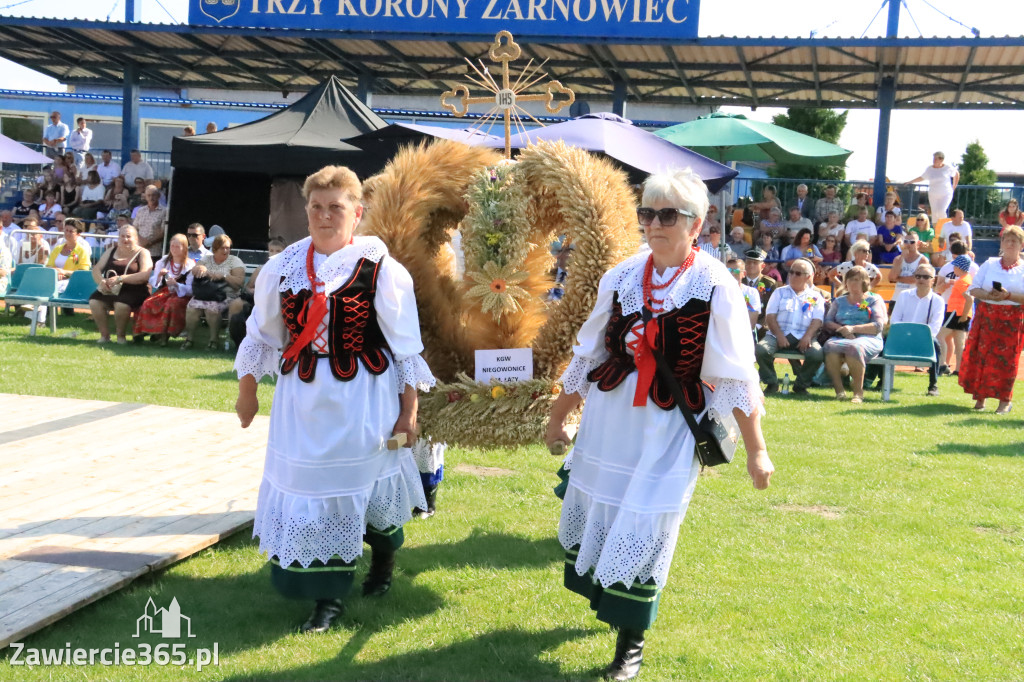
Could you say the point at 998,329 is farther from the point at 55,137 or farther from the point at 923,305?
the point at 55,137

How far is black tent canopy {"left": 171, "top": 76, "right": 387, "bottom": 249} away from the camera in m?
14.0

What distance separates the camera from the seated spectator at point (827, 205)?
17609mm

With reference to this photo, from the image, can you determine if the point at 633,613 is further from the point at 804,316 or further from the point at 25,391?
the point at 804,316

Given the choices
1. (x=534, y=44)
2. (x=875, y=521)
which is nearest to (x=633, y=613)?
(x=875, y=521)

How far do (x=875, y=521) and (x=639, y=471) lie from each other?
3.06 meters

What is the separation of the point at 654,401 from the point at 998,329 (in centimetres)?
810

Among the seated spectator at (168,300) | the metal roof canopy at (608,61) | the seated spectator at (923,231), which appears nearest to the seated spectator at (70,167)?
the metal roof canopy at (608,61)

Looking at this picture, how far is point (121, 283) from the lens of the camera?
13.1 m

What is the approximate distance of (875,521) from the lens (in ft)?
20.1

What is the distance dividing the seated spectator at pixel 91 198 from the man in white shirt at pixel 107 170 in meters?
0.40

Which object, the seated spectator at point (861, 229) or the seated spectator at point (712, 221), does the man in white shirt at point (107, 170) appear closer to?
the seated spectator at point (712, 221)

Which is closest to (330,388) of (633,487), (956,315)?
(633,487)

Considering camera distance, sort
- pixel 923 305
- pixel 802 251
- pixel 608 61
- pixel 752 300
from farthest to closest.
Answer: pixel 608 61 < pixel 802 251 < pixel 923 305 < pixel 752 300

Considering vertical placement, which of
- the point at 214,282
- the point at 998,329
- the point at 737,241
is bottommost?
the point at 214,282
